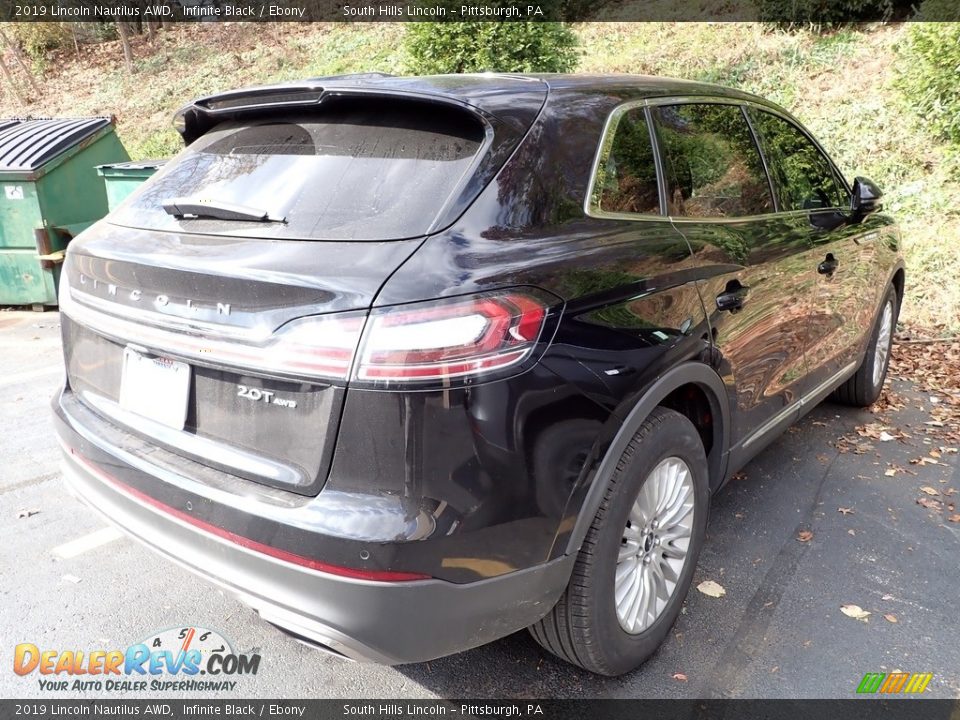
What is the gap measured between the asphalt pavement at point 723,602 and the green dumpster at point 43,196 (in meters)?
3.48

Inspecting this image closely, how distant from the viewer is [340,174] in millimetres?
2123

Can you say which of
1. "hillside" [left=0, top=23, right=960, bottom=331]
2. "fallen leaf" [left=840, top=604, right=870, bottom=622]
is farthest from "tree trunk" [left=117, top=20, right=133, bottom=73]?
"fallen leaf" [left=840, top=604, right=870, bottom=622]

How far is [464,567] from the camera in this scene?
1825mm

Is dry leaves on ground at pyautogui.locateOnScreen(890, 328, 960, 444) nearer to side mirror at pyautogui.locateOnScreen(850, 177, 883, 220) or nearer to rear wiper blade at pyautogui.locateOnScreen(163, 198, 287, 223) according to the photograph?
side mirror at pyautogui.locateOnScreen(850, 177, 883, 220)

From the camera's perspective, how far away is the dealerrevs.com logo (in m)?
2.46

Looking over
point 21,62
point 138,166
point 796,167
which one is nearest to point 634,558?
point 796,167

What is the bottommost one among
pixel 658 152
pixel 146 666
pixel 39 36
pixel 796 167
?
pixel 146 666

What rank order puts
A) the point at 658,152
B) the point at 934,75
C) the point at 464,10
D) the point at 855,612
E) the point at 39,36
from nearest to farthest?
the point at 658,152, the point at 855,612, the point at 934,75, the point at 464,10, the point at 39,36

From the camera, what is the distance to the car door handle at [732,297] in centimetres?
265

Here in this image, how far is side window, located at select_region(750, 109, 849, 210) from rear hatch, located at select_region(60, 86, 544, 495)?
A: 6.12ft

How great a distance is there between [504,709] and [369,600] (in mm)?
842

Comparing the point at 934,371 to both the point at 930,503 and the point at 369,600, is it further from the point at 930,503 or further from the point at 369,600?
the point at 369,600

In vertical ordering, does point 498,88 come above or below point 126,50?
above

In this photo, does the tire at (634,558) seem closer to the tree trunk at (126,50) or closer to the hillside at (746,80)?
the hillside at (746,80)
